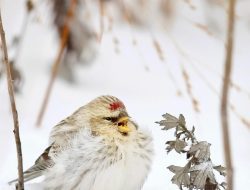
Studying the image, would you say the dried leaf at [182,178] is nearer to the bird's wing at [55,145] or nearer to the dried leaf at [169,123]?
the dried leaf at [169,123]

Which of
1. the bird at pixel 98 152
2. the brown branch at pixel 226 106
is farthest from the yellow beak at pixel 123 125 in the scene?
the brown branch at pixel 226 106

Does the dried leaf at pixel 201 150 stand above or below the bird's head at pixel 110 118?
below

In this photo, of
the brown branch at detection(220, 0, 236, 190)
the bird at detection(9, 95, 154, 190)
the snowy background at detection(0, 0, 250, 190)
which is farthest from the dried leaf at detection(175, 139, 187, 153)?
the snowy background at detection(0, 0, 250, 190)

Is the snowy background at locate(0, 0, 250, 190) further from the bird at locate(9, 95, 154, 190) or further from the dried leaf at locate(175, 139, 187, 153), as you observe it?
the dried leaf at locate(175, 139, 187, 153)

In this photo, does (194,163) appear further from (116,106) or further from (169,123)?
(116,106)

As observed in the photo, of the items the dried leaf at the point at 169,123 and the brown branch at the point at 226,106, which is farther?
the dried leaf at the point at 169,123

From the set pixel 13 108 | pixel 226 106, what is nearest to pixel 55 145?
pixel 13 108

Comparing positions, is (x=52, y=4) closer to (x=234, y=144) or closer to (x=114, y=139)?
(x=234, y=144)
